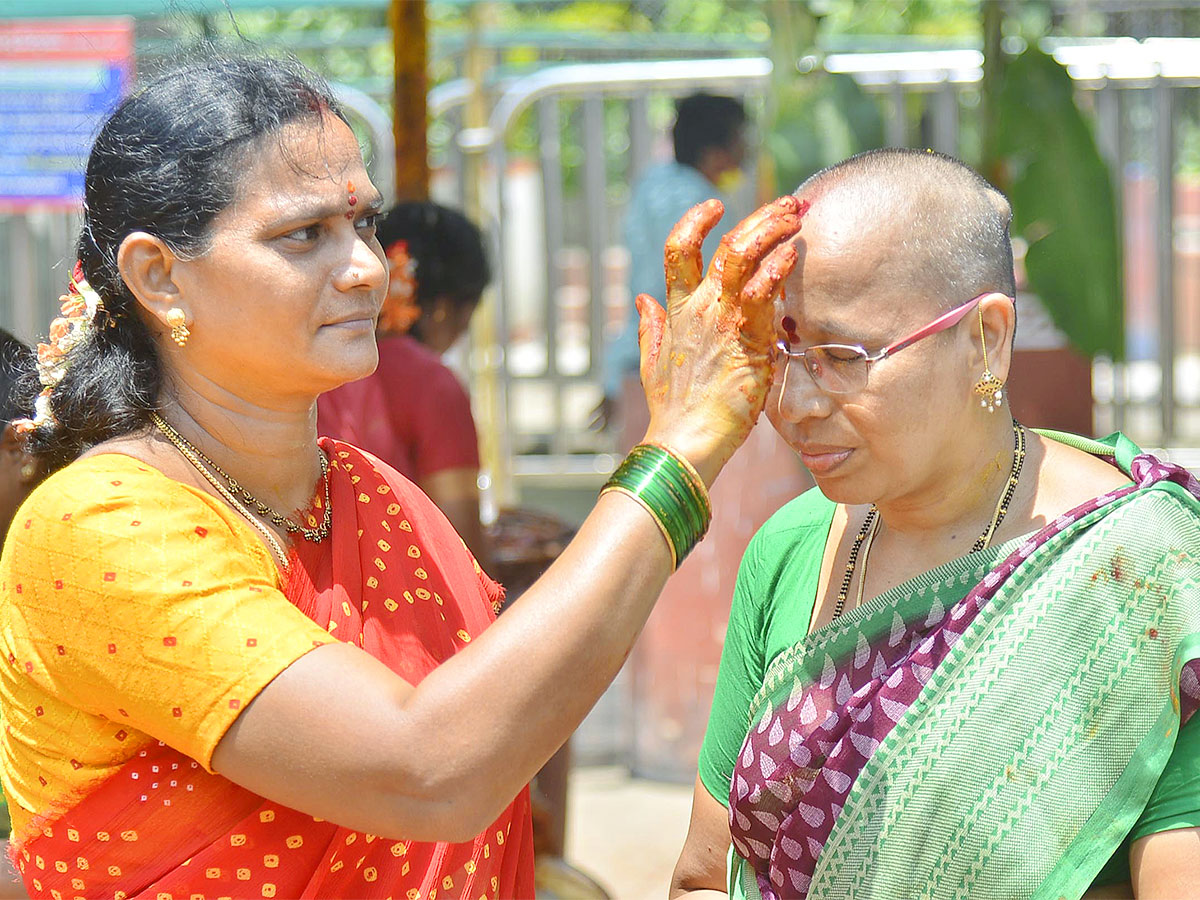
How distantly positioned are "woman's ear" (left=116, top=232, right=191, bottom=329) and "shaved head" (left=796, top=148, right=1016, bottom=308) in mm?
794

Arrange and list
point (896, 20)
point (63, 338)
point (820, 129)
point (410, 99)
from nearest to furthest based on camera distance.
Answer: point (63, 338)
point (820, 129)
point (410, 99)
point (896, 20)

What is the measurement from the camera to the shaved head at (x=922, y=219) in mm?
1766

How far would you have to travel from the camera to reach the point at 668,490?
1.60 meters

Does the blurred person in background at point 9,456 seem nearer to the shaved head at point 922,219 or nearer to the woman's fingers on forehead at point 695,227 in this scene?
the woman's fingers on forehead at point 695,227

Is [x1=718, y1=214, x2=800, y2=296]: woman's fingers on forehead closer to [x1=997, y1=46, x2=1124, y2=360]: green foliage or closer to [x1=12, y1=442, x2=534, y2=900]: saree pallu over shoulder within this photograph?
[x1=12, y1=442, x2=534, y2=900]: saree pallu over shoulder

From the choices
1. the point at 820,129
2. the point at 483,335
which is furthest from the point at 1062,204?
the point at 483,335

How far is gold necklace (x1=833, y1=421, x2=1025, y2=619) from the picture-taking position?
72.9 inches

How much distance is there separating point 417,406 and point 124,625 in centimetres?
206

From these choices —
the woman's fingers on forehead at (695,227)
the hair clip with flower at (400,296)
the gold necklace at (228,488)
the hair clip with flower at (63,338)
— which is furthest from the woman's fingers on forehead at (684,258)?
the hair clip with flower at (400,296)

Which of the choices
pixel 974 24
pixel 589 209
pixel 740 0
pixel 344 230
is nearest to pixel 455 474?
pixel 344 230

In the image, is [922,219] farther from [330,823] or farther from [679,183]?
[679,183]

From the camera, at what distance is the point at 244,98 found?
178cm

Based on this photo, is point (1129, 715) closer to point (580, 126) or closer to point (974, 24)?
point (580, 126)

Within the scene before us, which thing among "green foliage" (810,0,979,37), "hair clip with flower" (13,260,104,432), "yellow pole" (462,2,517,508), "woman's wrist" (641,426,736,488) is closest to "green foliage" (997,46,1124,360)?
"woman's wrist" (641,426,736,488)
